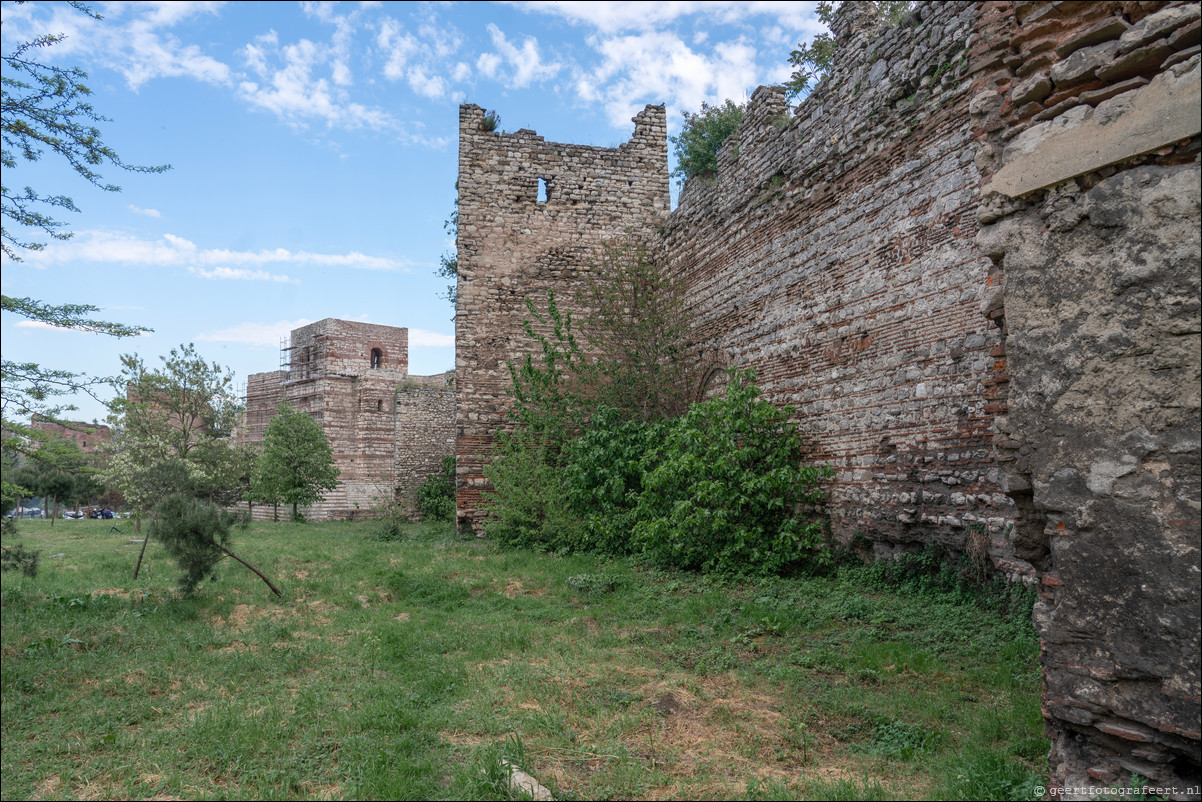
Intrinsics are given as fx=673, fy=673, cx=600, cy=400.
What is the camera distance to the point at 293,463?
2114cm

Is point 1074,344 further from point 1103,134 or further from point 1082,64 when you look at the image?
point 1082,64

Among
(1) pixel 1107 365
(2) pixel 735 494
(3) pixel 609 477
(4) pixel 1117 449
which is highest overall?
(1) pixel 1107 365

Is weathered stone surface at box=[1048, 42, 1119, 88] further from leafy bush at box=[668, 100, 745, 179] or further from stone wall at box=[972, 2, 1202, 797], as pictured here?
leafy bush at box=[668, 100, 745, 179]

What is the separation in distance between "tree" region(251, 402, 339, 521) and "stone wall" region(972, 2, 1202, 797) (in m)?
21.3

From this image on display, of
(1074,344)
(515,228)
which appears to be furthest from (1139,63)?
(515,228)

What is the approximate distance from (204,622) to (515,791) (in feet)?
14.4

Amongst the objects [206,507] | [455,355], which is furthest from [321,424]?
[206,507]

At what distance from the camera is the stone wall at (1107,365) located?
2555 millimetres

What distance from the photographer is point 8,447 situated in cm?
439

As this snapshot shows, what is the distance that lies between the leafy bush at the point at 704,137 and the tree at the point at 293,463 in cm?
1411

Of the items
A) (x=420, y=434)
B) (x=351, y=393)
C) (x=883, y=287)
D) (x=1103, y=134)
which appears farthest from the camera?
(x=351, y=393)

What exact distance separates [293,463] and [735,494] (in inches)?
693

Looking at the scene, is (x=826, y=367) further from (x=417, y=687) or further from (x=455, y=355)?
(x=455, y=355)

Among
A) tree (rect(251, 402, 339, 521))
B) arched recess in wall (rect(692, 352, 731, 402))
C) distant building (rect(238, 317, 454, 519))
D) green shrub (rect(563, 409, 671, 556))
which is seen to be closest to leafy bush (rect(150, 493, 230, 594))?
green shrub (rect(563, 409, 671, 556))
